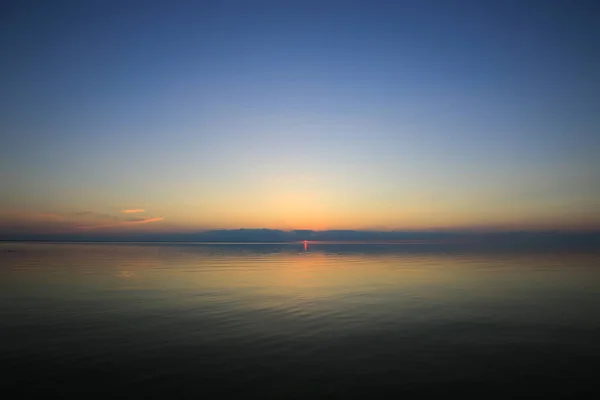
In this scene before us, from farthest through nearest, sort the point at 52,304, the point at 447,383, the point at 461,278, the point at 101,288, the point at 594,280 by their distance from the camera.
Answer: the point at 461,278, the point at 594,280, the point at 101,288, the point at 52,304, the point at 447,383

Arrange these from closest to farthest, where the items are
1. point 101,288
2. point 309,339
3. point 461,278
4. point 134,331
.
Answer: point 309,339, point 134,331, point 101,288, point 461,278

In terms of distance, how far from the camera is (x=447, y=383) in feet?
47.0

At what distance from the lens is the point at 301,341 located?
19844mm

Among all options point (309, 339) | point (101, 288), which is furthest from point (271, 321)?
point (101, 288)

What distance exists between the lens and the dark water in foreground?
46.6ft

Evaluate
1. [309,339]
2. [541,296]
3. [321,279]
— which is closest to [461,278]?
[541,296]

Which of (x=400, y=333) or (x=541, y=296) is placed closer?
(x=400, y=333)

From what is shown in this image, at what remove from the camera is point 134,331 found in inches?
854

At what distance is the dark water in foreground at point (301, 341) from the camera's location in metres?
14.2

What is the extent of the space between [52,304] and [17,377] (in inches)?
659

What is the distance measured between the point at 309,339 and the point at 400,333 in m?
5.12

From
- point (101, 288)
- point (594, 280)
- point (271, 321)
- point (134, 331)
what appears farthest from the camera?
point (594, 280)

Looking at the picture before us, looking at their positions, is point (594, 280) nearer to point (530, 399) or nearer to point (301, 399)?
point (530, 399)

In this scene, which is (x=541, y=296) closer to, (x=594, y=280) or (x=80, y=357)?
(x=594, y=280)
